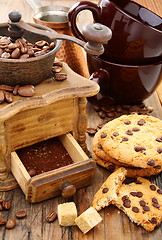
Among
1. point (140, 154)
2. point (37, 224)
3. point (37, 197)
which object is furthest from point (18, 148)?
point (140, 154)

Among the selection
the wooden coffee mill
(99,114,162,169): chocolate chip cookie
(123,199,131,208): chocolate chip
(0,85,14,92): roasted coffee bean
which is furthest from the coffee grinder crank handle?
(123,199,131,208): chocolate chip

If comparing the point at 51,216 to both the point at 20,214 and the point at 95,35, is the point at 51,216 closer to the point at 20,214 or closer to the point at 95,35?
the point at 20,214

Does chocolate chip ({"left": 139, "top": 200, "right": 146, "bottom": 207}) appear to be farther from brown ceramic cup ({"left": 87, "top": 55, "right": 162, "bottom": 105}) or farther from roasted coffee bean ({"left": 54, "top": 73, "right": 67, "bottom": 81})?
brown ceramic cup ({"left": 87, "top": 55, "right": 162, "bottom": 105})

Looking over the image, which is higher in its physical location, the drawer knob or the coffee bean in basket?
the coffee bean in basket

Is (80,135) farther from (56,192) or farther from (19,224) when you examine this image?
(19,224)

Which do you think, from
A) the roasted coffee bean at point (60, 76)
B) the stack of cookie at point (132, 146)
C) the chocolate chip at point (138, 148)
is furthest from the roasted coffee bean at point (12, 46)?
the chocolate chip at point (138, 148)

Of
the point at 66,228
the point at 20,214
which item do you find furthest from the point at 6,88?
the point at 66,228
